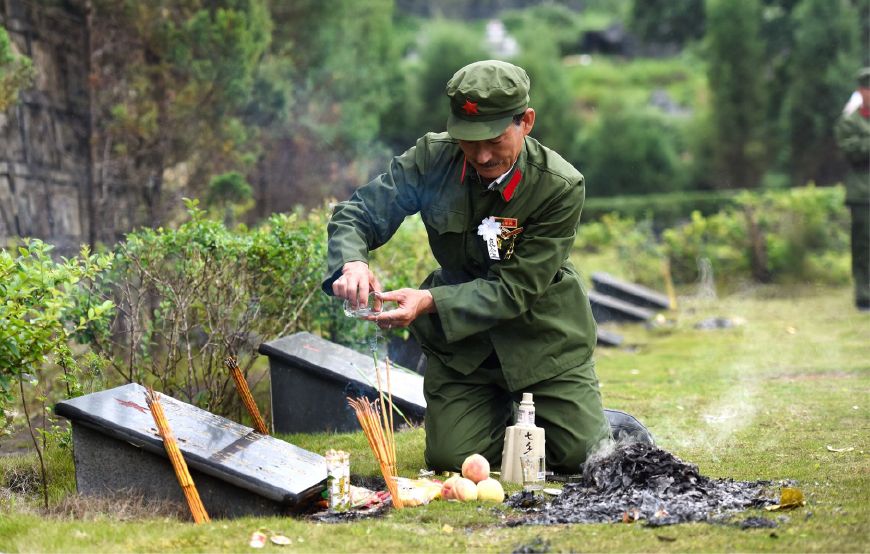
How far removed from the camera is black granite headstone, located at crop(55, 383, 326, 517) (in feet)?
14.7

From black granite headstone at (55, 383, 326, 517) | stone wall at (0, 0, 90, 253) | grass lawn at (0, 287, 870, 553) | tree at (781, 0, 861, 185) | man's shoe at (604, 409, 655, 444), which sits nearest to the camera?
grass lawn at (0, 287, 870, 553)

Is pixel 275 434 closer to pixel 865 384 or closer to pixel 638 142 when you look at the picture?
pixel 865 384

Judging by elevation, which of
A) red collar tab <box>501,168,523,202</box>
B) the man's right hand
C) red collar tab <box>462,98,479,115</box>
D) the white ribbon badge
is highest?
red collar tab <box>462,98,479,115</box>

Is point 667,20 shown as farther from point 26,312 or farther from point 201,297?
point 26,312

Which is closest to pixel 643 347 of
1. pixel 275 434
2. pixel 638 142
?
pixel 275 434

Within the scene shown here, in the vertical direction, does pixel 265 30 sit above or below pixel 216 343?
above

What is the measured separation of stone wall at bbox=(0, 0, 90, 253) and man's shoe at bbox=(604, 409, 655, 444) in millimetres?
5082

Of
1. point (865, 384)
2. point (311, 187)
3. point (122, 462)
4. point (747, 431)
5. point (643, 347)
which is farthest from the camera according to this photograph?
point (311, 187)

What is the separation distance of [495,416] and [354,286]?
1.28m

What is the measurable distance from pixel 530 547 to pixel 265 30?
906cm

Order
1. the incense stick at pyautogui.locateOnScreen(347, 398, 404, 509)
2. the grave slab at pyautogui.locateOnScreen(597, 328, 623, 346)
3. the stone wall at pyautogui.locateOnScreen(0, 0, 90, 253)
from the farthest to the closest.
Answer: the grave slab at pyautogui.locateOnScreen(597, 328, 623, 346) → the stone wall at pyautogui.locateOnScreen(0, 0, 90, 253) → the incense stick at pyautogui.locateOnScreen(347, 398, 404, 509)

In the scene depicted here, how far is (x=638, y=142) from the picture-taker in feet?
103

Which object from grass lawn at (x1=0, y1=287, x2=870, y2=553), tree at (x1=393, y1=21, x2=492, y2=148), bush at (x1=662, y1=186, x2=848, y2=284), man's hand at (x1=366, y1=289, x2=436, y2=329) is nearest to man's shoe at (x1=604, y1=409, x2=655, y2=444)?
grass lawn at (x1=0, y1=287, x2=870, y2=553)

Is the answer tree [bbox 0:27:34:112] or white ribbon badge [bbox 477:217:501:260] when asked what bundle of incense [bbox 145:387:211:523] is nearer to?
white ribbon badge [bbox 477:217:501:260]
